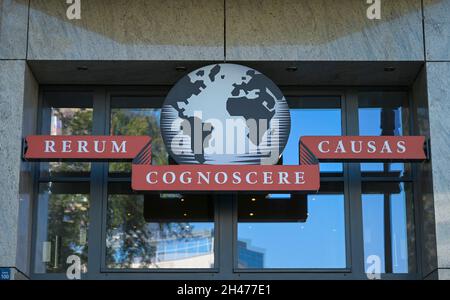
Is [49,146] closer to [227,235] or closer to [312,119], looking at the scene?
[227,235]

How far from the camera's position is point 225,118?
1144cm

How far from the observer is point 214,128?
11391 mm

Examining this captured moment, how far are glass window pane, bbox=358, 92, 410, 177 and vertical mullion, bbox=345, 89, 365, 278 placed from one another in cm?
11

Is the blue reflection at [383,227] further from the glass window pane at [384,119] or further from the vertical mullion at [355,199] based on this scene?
the glass window pane at [384,119]

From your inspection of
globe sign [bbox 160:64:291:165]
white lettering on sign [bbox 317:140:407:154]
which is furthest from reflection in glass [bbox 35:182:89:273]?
white lettering on sign [bbox 317:140:407:154]

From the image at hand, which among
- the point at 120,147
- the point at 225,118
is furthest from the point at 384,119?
the point at 120,147

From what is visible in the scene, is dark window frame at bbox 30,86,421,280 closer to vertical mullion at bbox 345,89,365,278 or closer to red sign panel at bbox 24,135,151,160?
vertical mullion at bbox 345,89,365,278

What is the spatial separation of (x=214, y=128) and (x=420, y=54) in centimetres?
263

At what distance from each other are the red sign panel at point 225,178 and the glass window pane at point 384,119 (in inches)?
43.0

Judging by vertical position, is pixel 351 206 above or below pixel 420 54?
below

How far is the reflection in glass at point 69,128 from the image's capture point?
1167cm

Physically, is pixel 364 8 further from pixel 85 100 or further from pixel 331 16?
pixel 85 100

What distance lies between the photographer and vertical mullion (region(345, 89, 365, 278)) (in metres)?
11.3
